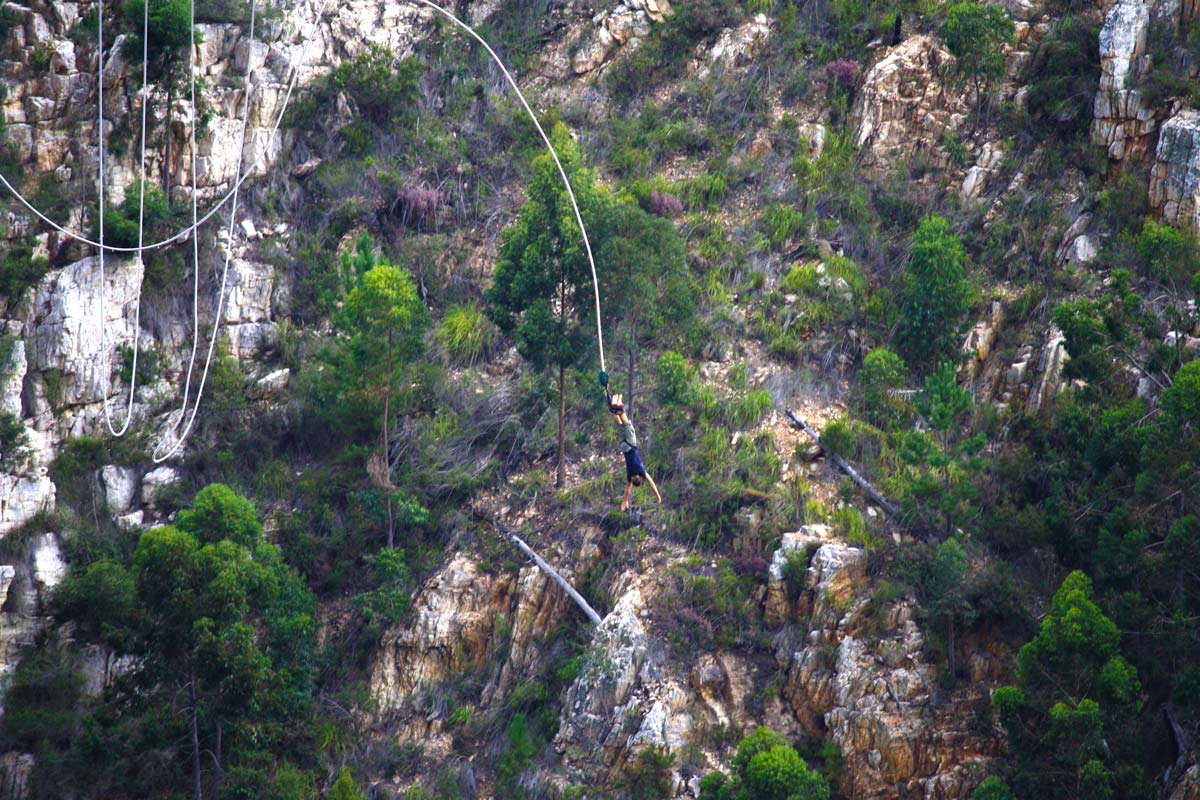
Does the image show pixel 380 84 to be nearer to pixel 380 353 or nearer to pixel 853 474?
pixel 380 353

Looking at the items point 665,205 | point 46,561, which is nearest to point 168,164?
point 46,561

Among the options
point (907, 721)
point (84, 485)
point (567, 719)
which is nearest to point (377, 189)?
point (84, 485)

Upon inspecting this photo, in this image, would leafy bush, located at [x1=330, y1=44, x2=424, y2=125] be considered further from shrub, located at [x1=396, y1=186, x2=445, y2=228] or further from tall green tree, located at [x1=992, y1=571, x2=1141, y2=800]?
tall green tree, located at [x1=992, y1=571, x2=1141, y2=800]

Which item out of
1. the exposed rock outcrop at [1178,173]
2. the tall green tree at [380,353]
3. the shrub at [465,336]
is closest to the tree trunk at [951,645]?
the exposed rock outcrop at [1178,173]

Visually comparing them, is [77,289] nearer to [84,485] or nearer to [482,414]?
[84,485]

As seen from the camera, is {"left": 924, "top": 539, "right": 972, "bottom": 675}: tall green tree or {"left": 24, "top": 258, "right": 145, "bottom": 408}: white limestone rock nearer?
{"left": 924, "top": 539, "right": 972, "bottom": 675}: tall green tree

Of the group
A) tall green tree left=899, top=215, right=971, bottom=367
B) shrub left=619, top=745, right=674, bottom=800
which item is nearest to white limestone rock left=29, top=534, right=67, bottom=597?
shrub left=619, top=745, right=674, bottom=800
